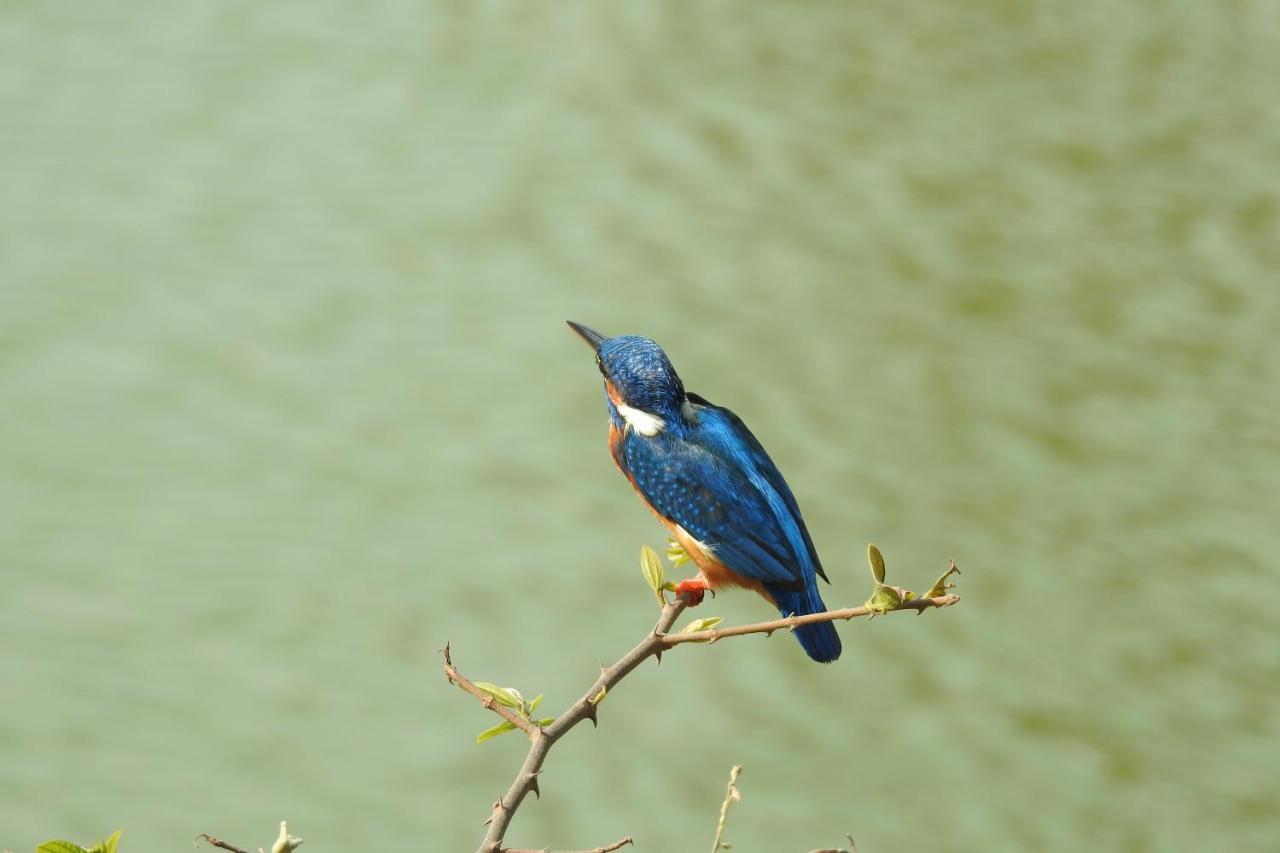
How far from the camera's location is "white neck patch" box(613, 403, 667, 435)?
1242 mm

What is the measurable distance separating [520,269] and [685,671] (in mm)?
1178

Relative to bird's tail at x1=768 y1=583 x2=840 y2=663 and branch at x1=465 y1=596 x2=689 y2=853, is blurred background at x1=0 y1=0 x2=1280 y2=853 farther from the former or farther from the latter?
branch at x1=465 y1=596 x2=689 y2=853

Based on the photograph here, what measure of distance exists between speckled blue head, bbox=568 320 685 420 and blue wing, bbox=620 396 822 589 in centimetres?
2

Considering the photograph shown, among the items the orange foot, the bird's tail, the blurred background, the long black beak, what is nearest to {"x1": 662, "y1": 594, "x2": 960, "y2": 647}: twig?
the bird's tail

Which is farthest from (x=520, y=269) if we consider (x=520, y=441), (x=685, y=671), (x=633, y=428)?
(x=633, y=428)

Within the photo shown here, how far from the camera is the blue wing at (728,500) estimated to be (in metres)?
1.20

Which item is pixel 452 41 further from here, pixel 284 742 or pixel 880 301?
pixel 284 742

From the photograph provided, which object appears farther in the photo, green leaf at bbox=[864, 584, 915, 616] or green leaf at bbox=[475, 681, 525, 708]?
green leaf at bbox=[475, 681, 525, 708]

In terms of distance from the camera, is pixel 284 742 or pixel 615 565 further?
pixel 615 565

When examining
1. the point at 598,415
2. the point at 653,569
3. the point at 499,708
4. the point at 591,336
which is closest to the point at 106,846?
the point at 499,708

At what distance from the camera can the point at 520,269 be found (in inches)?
151

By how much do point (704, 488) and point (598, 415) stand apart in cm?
236

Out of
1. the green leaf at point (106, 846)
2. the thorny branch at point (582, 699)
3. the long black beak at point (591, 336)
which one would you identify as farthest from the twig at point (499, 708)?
the long black beak at point (591, 336)

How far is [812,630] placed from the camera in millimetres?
1145
